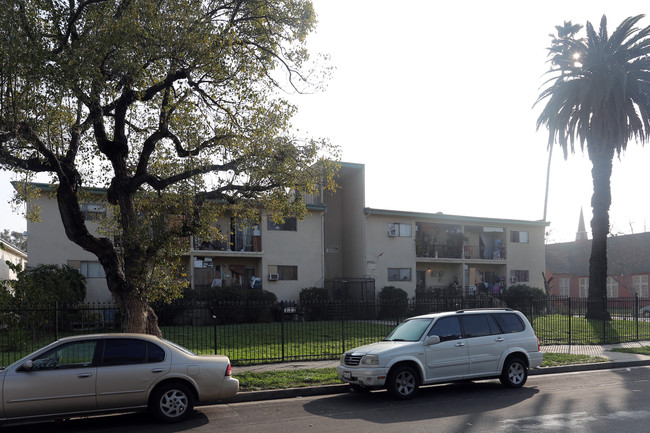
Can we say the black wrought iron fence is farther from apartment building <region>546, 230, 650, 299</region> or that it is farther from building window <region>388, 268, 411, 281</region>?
apartment building <region>546, 230, 650, 299</region>

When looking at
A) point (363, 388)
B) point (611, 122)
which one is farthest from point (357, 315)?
point (363, 388)

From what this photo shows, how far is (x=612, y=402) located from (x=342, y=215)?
27.7m

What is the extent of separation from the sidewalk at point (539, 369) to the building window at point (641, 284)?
3888 centimetres

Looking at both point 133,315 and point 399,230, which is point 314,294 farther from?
point 133,315

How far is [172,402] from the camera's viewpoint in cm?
933

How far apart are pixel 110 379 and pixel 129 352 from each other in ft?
1.70

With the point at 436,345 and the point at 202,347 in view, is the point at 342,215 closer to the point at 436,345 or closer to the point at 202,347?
the point at 202,347

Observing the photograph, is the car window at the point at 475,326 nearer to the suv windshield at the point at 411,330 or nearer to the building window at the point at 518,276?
the suv windshield at the point at 411,330

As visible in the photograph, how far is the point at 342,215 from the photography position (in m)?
37.4

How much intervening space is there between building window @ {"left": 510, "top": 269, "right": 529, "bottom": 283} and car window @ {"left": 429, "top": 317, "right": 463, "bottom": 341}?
30.2 meters

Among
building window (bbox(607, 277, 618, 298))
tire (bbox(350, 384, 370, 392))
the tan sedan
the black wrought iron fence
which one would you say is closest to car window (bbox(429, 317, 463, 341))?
tire (bbox(350, 384, 370, 392))

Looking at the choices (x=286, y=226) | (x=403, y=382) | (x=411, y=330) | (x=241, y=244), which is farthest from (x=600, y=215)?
(x=403, y=382)

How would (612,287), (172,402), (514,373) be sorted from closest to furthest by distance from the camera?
(172,402) → (514,373) → (612,287)

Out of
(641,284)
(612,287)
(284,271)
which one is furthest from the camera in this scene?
(612,287)
